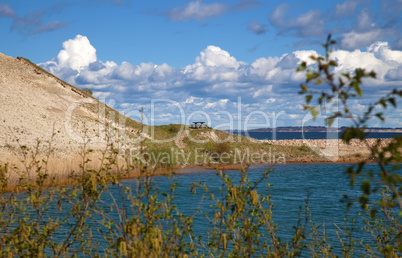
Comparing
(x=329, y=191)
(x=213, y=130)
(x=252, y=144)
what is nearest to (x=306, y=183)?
(x=329, y=191)

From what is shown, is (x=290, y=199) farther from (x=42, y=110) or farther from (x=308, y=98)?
(x=42, y=110)

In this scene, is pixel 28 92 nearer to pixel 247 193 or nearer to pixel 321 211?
pixel 321 211

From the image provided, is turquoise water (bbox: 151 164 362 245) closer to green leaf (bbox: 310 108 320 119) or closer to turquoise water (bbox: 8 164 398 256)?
turquoise water (bbox: 8 164 398 256)

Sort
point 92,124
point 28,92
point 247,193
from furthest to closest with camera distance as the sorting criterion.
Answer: point 28,92, point 92,124, point 247,193

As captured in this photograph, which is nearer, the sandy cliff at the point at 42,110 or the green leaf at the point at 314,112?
the green leaf at the point at 314,112

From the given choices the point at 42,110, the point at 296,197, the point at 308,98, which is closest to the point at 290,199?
the point at 296,197

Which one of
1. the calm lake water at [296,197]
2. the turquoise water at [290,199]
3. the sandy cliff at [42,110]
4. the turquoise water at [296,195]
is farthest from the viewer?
the sandy cliff at [42,110]

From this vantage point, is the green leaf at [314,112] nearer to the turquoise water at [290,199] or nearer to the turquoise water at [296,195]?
the turquoise water at [290,199]

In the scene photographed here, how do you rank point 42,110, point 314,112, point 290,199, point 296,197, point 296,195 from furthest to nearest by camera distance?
point 42,110, point 296,195, point 296,197, point 290,199, point 314,112

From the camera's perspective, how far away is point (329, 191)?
106ft

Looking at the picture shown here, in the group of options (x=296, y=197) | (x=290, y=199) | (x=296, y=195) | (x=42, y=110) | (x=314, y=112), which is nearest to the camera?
(x=314, y=112)

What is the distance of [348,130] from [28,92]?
5936cm

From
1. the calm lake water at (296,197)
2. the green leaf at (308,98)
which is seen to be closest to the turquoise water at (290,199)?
the calm lake water at (296,197)

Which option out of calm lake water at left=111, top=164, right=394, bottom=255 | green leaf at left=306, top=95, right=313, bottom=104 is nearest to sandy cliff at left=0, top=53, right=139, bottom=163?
calm lake water at left=111, top=164, right=394, bottom=255
